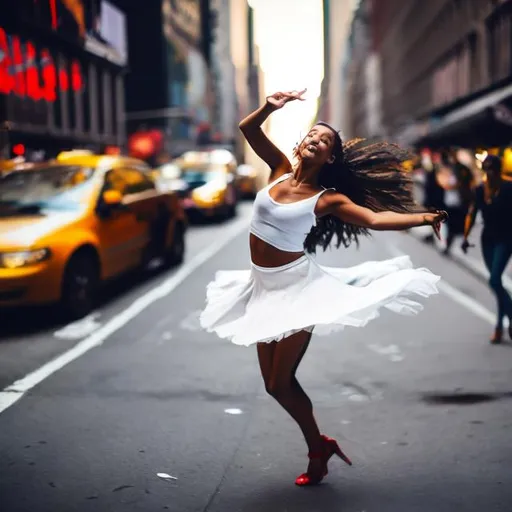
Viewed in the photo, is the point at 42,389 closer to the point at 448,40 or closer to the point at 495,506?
the point at 495,506

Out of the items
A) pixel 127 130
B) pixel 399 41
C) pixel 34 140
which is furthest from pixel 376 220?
pixel 399 41

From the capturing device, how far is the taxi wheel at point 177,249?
1316cm

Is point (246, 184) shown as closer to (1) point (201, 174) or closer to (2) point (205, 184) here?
(1) point (201, 174)

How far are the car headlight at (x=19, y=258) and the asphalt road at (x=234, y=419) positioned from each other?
729 millimetres

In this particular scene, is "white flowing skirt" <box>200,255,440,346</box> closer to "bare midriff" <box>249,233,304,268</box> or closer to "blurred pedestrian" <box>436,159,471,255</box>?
"bare midriff" <box>249,233,304,268</box>

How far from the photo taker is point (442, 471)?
4.32m

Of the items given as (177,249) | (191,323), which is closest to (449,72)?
(177,249)

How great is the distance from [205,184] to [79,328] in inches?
656

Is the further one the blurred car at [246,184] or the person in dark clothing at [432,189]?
the blurred car at [246,184]

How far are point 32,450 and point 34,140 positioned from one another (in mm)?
30607

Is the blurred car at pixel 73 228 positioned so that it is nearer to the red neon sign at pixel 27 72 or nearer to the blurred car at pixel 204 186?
the blurred car at pixel 204 186

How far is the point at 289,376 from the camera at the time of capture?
402 cm

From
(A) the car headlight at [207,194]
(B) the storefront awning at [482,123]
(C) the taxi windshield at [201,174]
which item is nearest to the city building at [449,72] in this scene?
(B) the storefront awning at [482,123]

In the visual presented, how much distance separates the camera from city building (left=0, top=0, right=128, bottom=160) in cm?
2830
